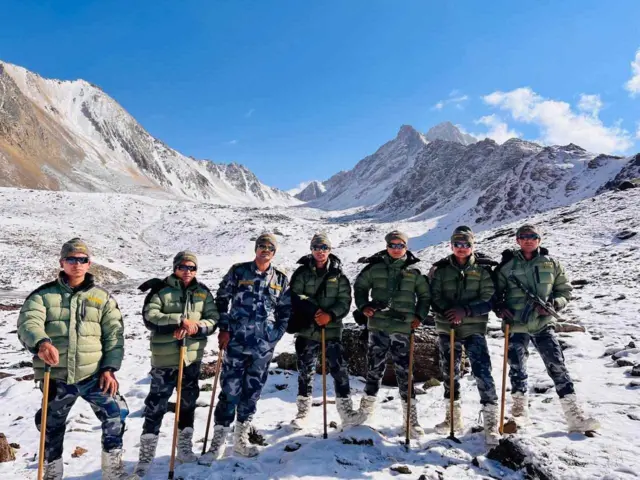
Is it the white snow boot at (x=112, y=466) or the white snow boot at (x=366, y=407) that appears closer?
the white snow boot at (x=112, y=466)

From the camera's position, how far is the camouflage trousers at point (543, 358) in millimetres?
6723

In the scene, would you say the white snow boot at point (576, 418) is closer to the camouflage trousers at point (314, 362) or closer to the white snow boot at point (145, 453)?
the camouflage trousers at point (314, 362)

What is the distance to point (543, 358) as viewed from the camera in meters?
Result: 7.01

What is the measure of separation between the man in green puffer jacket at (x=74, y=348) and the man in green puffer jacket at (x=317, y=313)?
312 cm

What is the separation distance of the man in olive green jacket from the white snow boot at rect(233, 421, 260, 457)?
16.0 ft

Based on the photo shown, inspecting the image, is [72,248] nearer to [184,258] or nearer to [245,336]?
[184,258]

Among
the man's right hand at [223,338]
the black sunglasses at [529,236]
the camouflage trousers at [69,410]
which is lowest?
the camouflage trousers at [69,410]

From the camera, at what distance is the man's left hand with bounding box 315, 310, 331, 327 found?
22.5ft

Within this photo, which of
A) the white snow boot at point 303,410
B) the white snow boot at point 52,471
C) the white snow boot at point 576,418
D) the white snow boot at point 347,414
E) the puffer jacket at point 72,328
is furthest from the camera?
the white snow boot at point 303,410

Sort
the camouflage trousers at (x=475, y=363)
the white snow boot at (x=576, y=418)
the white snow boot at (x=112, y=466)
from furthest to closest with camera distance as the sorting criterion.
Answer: the camouflage trousers at (x=475, y=363) < the white snow boot at (x=576, y=418) < the white snow boot at (x=112, y=466)

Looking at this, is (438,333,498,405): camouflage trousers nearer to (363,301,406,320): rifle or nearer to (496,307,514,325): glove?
(496,307,514,325): glove

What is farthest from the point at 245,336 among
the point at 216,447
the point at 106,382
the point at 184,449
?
the point at 106,382

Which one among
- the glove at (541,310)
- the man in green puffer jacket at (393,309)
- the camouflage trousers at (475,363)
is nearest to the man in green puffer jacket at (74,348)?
the man in green puffer jacket at (393,309)

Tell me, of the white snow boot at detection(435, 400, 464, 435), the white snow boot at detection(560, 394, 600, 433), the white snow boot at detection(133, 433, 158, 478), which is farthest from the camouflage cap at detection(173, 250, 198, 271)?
the white snow boot at detection(560, 394, 600, 433)
